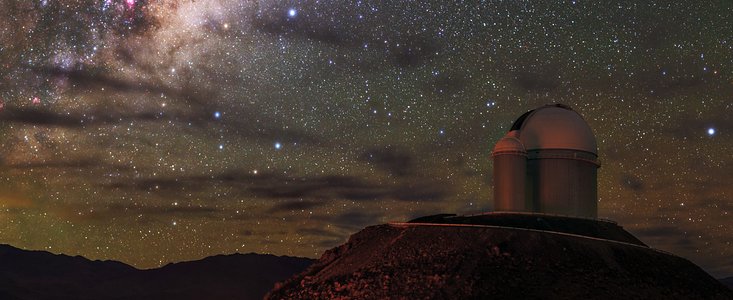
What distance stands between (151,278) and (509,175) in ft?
505

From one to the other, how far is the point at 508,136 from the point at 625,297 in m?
14.5

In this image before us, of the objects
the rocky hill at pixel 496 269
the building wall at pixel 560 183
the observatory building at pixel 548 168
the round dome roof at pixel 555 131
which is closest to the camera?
the rocky hill at pixel 496 269

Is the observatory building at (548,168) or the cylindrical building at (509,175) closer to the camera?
the cylindrical building at (509,175)

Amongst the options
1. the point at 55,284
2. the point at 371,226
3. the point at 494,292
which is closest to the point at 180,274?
the point at 55,284

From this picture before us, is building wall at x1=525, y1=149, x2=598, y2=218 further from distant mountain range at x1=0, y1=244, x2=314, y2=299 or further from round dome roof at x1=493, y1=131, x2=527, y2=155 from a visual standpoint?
distant mountain range at x1=0, y1=244, x2=314, y2=299

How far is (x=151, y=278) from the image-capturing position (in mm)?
177500

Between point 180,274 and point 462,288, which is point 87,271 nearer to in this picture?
point 180,274

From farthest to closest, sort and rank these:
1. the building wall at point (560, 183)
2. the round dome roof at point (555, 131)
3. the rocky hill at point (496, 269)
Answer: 1. the round dome roof at point (555, 131)
2. the building wall at point (560, 183)
3. the rocky hill at point (496, 269)

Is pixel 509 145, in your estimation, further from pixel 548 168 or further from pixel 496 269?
pixel 496 269

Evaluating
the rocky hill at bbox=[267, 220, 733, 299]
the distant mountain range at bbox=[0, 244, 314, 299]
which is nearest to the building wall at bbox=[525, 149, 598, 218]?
the rocky hill at bbox=[267, 220, 733, 299]

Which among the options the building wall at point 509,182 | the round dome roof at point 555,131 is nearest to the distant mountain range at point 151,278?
the round dome roof at point 555,131

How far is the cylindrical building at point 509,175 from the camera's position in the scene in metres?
41.7

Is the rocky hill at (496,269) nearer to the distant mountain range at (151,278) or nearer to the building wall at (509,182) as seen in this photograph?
the building wall at (509,182)

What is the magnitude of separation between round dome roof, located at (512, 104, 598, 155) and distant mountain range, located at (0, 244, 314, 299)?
118 m
